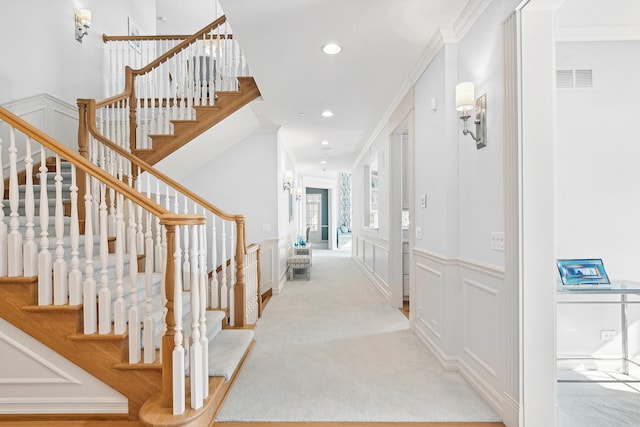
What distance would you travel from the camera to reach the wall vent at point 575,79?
102 inches

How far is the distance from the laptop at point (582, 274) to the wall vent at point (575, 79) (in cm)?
137

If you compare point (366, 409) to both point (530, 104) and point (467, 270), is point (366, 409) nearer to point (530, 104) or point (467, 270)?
point (467, 270)

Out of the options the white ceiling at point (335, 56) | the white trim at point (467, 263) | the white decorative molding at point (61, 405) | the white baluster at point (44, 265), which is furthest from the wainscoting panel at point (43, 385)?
the white ceiling at point (335, 56)

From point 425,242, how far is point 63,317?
2836mm

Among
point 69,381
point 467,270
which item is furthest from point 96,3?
point 467,270

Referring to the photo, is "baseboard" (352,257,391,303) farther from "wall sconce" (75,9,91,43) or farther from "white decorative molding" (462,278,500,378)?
"wall sconce" (75,9,91,43)

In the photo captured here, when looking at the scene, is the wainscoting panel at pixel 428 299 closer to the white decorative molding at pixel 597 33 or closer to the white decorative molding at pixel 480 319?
the white decorative molding at pixel 480 319

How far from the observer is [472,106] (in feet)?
7.44

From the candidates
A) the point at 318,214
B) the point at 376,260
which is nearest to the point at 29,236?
the point at 376,260

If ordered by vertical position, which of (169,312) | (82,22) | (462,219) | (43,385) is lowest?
(43,385)

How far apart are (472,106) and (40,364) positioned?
3.21 m

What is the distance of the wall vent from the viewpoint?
8.49 ft

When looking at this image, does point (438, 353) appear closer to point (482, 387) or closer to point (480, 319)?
point (482, 387)

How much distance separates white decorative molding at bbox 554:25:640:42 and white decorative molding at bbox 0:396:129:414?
405 cm
